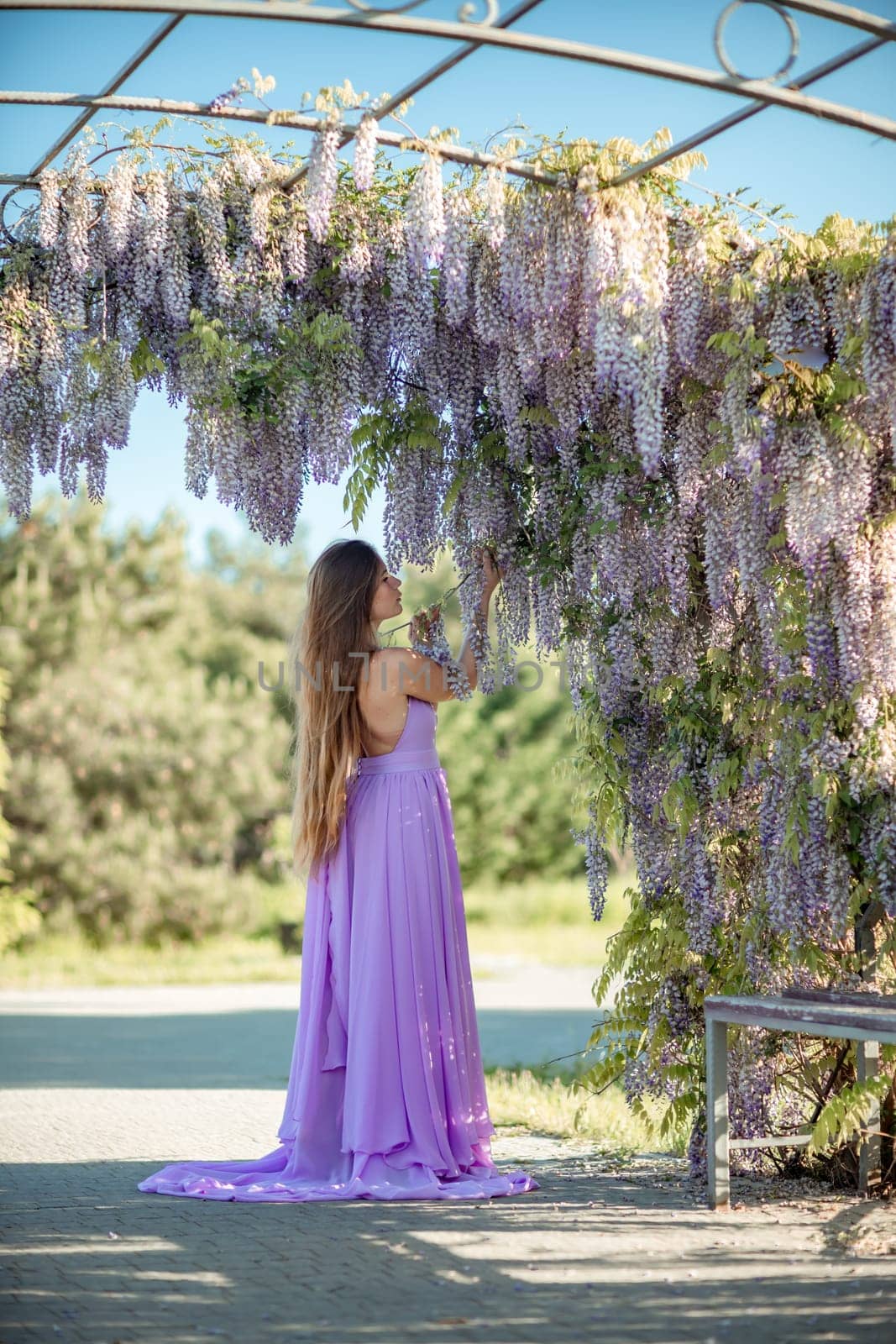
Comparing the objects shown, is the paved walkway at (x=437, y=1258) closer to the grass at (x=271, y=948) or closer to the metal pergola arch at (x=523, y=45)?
the metal pergola arch at (x=523, y=45)

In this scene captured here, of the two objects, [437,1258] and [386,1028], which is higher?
[386,1028]

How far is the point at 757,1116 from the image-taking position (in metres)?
4.30

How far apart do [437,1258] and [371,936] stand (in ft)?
Answer: 3.79

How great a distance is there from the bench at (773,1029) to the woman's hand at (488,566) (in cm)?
154

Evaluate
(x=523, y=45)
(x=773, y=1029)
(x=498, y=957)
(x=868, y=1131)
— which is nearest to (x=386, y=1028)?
(x=773, y=1029)

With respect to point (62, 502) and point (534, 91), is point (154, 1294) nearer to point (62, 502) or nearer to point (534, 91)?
point (534, 91)

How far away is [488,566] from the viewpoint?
4789mm

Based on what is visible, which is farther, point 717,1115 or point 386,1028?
point 386,1028

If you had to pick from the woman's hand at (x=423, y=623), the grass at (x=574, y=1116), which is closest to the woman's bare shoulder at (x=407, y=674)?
the woman's hand at (x=423, y=623)

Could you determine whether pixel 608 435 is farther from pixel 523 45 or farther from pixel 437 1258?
pixel 437 1258

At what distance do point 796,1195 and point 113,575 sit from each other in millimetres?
14424

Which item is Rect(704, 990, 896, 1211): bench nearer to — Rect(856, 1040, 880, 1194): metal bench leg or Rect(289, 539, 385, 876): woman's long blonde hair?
Rect(856, 1040, 880, 1194): metal bench leg

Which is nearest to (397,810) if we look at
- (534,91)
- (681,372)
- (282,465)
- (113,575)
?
(282,465)

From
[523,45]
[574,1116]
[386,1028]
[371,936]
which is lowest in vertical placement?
[574,1116]
